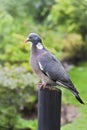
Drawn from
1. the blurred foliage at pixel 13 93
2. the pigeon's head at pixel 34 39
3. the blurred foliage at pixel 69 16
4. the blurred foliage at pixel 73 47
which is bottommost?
the pigeon's head at pixel 34 39

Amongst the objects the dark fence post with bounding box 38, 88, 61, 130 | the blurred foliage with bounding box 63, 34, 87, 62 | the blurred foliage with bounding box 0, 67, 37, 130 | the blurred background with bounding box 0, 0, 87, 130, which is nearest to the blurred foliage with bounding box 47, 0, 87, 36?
the blurred background with bounding box 0, 0, 87, 130

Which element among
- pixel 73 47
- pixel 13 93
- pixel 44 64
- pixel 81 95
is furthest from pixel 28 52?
pixel 44 64

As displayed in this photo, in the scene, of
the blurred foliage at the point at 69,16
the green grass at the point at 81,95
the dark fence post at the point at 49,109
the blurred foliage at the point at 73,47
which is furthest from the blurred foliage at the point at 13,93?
the blurred foliage at the point at 69,16

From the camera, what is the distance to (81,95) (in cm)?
1166

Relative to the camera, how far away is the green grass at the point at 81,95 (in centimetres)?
945

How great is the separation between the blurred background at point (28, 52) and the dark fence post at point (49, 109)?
3.79m

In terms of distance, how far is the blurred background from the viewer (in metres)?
9.74

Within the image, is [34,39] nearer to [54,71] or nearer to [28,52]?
[54,71]

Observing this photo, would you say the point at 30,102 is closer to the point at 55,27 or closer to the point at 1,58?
the point at 1,58

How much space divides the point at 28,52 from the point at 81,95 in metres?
1.68

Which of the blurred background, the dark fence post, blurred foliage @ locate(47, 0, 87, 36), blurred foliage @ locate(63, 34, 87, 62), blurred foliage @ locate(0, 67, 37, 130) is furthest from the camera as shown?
blurred foliage @ locate(47, 0, 87, 36)

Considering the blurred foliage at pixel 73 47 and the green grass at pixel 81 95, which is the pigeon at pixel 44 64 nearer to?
the green grass at pixel 81 95

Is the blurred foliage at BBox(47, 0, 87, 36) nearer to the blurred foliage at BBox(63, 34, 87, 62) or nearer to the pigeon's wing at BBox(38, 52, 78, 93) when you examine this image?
the blurred foliage at BBox(63, 34, 87, 62)

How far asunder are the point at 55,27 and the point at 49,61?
11395mm
